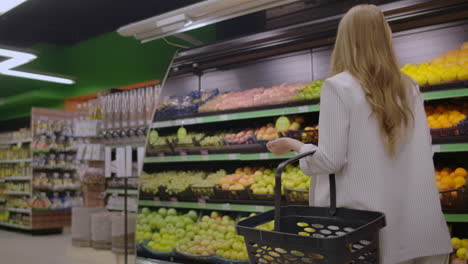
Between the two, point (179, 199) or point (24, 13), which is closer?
point (179, 199)

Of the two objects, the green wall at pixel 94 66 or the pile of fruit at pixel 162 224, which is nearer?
the pile of fruit at pixel 162 224

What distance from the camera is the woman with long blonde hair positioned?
1.43m

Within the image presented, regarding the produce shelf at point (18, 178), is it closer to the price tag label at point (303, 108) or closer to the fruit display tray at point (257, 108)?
the fruit display tray at point (257, 108)

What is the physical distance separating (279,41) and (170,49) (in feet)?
13.0

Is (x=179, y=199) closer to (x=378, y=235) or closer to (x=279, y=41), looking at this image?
(x=279, y=41)

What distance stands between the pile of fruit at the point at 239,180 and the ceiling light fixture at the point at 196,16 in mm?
1253

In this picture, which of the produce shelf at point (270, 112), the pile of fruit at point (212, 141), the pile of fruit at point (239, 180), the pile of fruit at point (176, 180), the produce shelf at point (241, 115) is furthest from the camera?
the pile of fruit at point (176, 180)

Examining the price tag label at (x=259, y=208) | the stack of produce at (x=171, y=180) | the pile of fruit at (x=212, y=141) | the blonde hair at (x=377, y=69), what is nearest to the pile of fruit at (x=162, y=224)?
the stack of produce at (x=171, y=180)

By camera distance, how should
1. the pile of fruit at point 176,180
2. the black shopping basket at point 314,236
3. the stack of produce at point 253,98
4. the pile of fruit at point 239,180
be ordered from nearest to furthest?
1. the black shopping basket at point 314,236
2. the stack of produce at point 253,98
3. the pile of fruit at point 239,180
4. the pile of fruit at point 176,180

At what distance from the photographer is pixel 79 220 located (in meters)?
5.48

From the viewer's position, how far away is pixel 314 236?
4.25 ft

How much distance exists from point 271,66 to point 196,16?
3.58ft

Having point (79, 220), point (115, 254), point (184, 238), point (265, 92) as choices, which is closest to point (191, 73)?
point (265, 92)

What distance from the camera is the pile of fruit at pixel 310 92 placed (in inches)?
121
